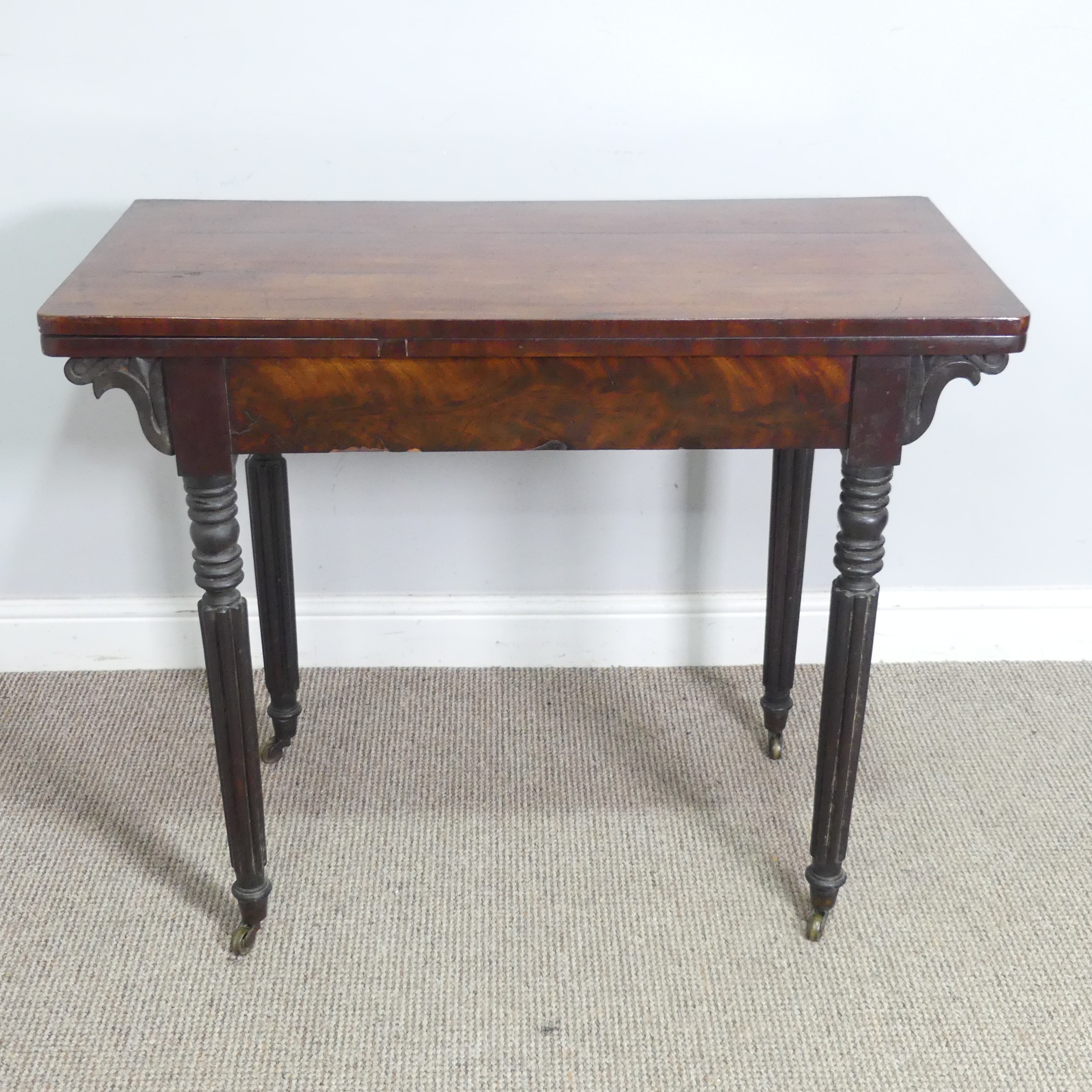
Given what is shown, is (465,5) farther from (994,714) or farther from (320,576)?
(994,714)

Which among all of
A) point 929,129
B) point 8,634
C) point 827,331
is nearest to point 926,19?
point 929,129

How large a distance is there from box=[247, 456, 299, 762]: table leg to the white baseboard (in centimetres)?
17

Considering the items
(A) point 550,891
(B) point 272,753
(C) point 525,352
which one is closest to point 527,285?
(C) point 525,352

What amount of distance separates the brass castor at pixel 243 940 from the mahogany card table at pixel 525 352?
6.5 inches

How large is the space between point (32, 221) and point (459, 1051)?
129 centimetres

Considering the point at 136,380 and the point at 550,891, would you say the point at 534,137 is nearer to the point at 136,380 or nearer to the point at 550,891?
the point at 136,380

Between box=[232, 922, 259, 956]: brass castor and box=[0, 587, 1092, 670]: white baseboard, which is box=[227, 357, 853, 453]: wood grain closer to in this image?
box=[232, 922, 259, 956]: brass castor

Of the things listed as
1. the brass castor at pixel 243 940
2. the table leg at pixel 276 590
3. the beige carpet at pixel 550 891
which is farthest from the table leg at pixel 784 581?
the brass castor at pixel 243 940

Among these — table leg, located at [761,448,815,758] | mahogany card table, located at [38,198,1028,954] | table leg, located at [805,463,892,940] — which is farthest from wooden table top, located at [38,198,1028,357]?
table leg, located at [761,448,815,758]

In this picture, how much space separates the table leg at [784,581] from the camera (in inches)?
71.1

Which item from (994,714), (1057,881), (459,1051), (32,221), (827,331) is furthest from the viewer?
(994,714)

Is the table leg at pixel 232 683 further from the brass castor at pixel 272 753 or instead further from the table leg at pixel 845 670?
the table leg at pixel 845 670

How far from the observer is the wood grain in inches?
Answer: 51.9

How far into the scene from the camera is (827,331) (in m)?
1.29
